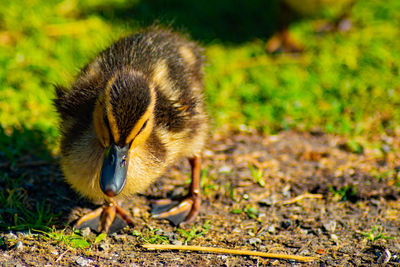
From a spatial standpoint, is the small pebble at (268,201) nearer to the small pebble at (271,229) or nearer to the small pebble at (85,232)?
the small pebble at (271,229)

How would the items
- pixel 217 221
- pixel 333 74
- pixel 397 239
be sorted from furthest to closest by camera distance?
pixel 333 74
pixel 217 221
pixel 397 239

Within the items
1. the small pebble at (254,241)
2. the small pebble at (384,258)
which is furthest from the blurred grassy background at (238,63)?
the small pebble at (384,258)

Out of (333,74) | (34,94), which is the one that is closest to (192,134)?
(34,94)

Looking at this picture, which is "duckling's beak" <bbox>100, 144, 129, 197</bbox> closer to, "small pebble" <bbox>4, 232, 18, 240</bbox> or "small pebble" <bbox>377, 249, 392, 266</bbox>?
"small pebble" <bbox>4, 232, 18, 240</bbox>

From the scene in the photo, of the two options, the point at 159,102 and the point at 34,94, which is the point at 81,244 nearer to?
the point at 159,102

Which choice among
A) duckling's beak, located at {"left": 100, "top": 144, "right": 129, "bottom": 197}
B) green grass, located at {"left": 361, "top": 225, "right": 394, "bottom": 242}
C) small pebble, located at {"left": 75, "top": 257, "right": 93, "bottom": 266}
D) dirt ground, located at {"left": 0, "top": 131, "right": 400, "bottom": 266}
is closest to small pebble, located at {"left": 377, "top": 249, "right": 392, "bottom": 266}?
dirt ground, located at {"left": 0, "top": 131, "right": 400, "bottom": 266}

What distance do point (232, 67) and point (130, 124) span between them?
265cm

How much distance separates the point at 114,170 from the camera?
2432 mm

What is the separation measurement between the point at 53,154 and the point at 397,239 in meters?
2.27

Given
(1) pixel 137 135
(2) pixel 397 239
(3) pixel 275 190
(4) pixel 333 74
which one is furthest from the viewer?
(4) pixel 333 74

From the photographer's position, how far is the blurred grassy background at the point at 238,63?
406cm

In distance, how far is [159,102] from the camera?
2.77 meters

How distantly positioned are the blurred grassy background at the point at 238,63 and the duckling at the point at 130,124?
0.40m

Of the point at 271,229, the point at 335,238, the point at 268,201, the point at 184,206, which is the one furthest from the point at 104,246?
the point at 335,238
